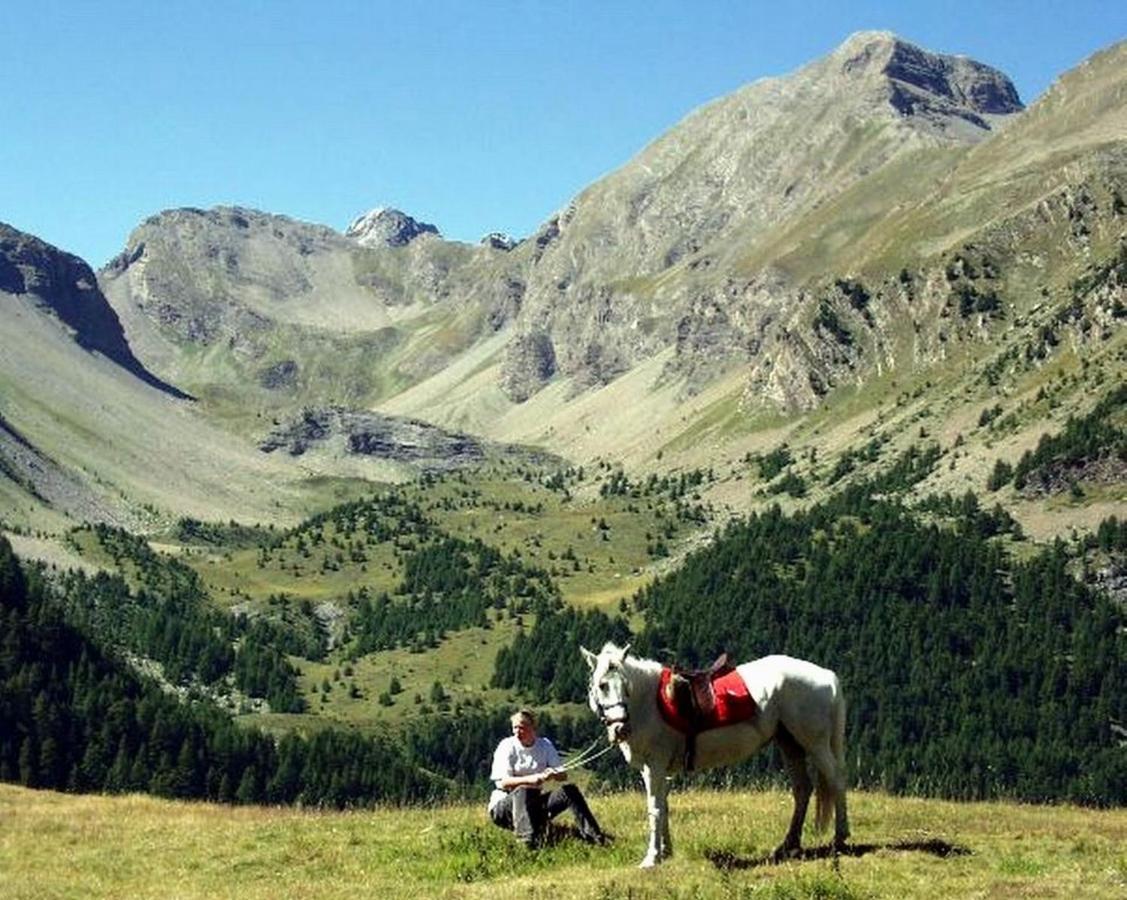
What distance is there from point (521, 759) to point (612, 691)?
507cm

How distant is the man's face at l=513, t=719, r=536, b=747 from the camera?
3189cm

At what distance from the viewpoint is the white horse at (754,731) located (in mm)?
28203

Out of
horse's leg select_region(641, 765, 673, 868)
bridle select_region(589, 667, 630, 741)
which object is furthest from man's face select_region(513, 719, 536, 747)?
horse's leg select_region(641, 765, 673, 868)

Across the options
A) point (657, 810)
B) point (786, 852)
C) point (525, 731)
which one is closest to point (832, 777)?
point (786, 852)

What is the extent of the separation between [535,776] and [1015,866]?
10.7 meters

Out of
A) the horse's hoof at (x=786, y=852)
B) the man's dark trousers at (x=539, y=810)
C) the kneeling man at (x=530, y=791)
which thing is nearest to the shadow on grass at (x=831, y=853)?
the horse's hoof at (x=786, y=852)

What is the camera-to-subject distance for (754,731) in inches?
1131

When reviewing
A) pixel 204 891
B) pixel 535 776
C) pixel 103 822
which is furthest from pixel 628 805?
Answer: pixel 103 822

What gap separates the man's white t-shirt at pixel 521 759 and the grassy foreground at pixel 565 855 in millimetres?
1595

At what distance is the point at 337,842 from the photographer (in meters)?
34.5

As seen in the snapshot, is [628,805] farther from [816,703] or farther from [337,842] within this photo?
[816,703]

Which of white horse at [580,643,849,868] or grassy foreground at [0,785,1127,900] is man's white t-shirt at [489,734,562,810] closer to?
grassy foreground at [0,785,1127,900]

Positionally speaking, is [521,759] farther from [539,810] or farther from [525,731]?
[539,810]

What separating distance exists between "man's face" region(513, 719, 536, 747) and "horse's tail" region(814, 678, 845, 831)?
6898 millimetres
